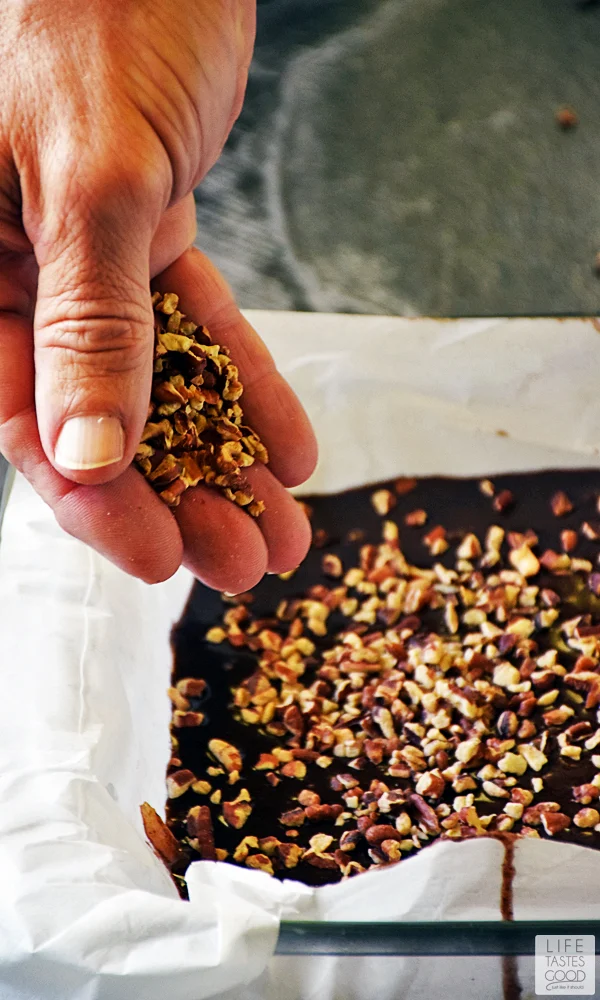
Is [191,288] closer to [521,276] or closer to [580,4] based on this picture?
[521,276]

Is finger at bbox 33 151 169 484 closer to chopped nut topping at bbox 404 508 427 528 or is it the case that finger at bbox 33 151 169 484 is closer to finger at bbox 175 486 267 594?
finger at bbox 175 486 267 594

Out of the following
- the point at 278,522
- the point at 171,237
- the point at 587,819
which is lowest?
the point at 587,819

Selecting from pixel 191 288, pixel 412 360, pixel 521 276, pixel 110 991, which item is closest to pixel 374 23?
pixel 521 276

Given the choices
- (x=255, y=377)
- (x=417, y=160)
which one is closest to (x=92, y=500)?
(x=255, y=377)

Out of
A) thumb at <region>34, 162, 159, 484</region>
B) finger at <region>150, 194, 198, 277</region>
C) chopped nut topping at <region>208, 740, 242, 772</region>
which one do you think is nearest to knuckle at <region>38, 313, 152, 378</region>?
thumb at <region>34, 162, 159, 484</region>

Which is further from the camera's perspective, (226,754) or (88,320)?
(226,754)

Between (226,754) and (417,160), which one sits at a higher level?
(417,160)

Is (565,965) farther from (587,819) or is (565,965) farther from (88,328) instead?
(88,328)
